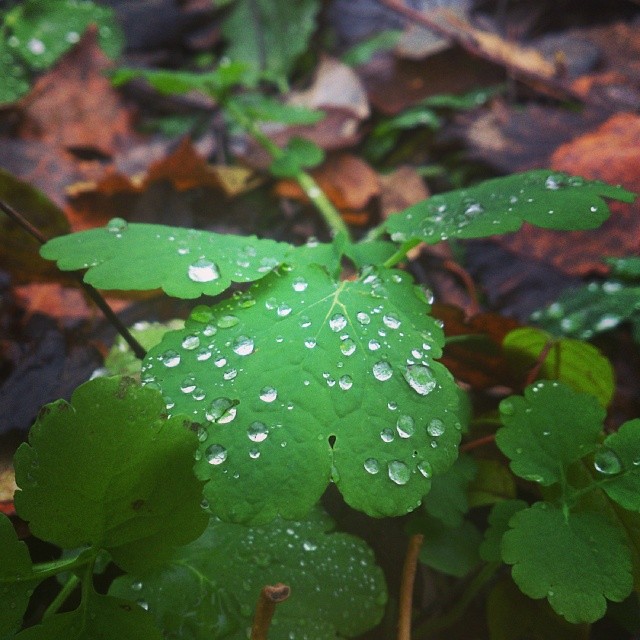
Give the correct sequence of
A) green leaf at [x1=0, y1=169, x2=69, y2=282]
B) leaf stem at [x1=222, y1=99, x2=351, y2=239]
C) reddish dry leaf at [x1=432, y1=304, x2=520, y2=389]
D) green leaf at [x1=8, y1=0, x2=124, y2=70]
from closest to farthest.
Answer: reddish dry leaf at [x1=432, y1=304, x2=520, y2=389], green leaf at [x1=0, y1=169, x2=69, y2=282], leaf stem at [x1=222, y1=99, x2=351, y2=239], green leaf at [x1=8, y1=0, x2=124, y2=70]

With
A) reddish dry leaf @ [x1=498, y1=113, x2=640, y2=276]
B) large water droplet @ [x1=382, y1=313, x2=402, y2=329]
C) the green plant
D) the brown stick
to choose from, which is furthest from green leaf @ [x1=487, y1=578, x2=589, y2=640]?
the brown stick

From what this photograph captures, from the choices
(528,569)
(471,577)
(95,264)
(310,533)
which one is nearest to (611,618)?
(471,577)

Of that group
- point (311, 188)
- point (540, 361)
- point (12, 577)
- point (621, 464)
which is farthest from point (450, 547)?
point (311, 188)

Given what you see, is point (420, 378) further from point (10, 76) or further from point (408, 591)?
point (10, 76)

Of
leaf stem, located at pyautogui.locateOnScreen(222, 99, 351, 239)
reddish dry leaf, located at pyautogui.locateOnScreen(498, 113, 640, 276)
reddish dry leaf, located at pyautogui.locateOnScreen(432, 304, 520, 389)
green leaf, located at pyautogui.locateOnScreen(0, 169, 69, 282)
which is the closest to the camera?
reddish dry leaf, located at pyautogui.locateOnScreen(432, 304, 520, 389)

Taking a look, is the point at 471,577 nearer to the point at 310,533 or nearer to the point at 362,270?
the point at 310,533

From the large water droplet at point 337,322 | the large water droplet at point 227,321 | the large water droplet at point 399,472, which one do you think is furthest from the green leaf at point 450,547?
the large water droplet at point 227,321

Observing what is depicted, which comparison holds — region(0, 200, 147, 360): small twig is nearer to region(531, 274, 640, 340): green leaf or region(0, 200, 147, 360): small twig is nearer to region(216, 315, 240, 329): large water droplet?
region(216, 315, 240, 329): large water droplet
